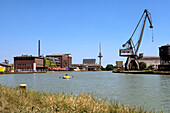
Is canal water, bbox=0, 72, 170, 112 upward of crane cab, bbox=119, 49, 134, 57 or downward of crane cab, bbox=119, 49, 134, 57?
downward

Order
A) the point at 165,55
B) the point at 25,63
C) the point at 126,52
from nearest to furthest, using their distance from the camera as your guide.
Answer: the point at 165,55
the point at 126,52
the point at 25,63

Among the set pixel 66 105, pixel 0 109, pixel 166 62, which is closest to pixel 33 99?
pixel 66 105

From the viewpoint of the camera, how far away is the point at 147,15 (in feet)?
429

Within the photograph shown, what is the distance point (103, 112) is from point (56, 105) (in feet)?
10.4

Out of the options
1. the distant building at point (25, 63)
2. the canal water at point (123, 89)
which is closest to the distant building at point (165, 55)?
the canal water at point (123, 89)

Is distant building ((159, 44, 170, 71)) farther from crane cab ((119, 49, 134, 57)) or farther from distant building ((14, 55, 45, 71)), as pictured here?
distant building ((14, 55, 45, 71))

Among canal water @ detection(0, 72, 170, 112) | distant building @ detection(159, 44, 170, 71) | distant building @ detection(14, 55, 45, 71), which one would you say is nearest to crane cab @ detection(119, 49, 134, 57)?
distant building @ detection(159, 44, 170, 71)

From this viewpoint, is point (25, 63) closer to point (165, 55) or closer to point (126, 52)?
point (126, 52)

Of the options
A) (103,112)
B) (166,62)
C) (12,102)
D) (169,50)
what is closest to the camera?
(103,112)

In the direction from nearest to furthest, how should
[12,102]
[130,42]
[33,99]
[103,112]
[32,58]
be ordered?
[103,112], [12,102], [33,99], [130,42], [32,58]

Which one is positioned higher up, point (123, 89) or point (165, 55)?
point (165, 55)

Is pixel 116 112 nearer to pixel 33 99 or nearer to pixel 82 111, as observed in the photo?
pixel 82 111

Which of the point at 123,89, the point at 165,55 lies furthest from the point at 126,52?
the point at 123,89

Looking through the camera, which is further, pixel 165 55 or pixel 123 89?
pixel 165 55
